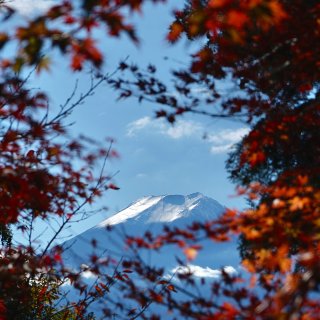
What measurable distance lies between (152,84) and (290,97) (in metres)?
2.23

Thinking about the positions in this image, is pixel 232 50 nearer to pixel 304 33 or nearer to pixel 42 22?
pixel 304 33

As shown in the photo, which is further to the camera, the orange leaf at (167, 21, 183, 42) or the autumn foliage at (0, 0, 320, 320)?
the orange leaf at (167, 21, 183, 42)

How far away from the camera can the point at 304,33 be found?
452cm

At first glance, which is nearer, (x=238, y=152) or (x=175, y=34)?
(x=238, y=152)

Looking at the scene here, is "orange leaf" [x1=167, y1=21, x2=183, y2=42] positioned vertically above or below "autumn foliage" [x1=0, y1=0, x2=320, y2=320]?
above

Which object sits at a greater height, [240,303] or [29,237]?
[29,237]

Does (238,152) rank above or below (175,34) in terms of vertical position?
below

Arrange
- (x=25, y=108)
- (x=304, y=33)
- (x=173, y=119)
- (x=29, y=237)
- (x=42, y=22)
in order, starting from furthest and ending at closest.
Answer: (x=29, y=237), (x=25, y=108), (x=173, y=119), (x=304, y=33), (x=42, y=22)

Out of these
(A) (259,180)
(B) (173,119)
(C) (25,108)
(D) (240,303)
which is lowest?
(D) (240,303)

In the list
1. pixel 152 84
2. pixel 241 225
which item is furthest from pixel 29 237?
pixel 241 225

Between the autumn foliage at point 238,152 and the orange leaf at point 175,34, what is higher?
the orange leaf at point 175,34

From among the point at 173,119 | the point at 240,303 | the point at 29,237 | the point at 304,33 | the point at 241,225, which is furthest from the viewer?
the point at 29,237

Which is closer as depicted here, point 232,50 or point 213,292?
point 213,292

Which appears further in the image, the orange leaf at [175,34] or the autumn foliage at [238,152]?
the orange leaf at [175,34]
